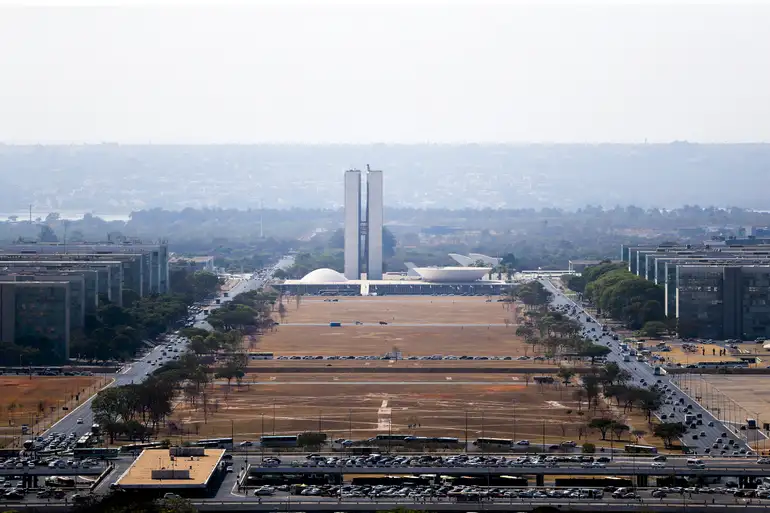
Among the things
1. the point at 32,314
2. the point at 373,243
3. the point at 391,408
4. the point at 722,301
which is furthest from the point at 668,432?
the point at 373,243

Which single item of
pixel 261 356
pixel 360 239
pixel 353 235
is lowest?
pixel 261 356

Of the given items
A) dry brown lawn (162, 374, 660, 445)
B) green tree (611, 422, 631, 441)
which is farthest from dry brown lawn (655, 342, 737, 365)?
green tree (611, 422, 631, 441)

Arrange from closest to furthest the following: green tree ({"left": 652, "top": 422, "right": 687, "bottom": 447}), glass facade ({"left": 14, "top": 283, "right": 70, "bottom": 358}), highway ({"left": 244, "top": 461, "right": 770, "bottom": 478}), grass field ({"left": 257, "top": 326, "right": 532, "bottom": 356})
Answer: highway ({"left": 244, "top": 461, "right": 770, "bottom": 478})
green tree ({"left": 652, "top": 422, "right": 687, "bottom": 447})
glass facade ({"left": 14, "top": 283, "right": 70, "bottom": 358})
grass field ({"left": 257, "top": 326, "right": 532, "bottom": 356})

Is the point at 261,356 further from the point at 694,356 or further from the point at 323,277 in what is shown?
the point at 323,277

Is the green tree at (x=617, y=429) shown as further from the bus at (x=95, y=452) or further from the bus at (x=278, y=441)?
the bus at (x=95, y=452)

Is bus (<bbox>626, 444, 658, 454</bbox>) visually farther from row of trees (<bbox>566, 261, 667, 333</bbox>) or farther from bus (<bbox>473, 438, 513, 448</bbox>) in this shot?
row of trees (<bbox>566, 261, 667, 333</bbox>)
